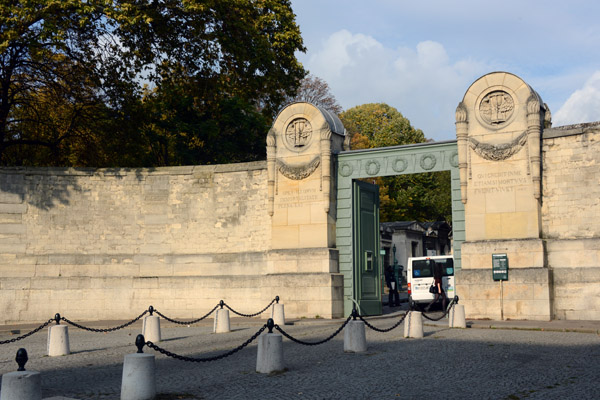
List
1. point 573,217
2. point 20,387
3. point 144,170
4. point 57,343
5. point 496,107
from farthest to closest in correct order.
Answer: point 144,170 → point 496,107 → point 573,217 → point 57,343 → point 20,387

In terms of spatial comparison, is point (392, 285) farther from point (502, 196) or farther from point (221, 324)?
point (221, 324)

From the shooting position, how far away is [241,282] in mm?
21578

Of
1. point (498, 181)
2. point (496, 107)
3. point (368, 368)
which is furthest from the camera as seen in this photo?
point (496, 107)

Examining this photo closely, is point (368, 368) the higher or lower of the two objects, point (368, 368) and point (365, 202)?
the lower

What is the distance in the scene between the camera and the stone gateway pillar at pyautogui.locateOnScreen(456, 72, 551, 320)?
17875mm

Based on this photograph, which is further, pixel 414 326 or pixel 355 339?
pixel 414 326

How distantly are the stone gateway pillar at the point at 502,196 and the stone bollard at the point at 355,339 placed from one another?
7128 mm

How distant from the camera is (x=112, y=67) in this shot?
24.2 meters

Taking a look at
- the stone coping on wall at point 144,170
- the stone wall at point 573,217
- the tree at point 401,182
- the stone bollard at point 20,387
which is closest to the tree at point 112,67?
the stone coping on wall at point 144,170

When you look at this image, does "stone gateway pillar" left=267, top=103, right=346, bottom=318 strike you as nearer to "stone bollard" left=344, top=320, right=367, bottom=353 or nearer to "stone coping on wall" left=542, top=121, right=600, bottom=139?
"stone coping on wall" left=542, top=121, right=600, bottom=139

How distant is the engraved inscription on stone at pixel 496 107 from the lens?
18.9 metres

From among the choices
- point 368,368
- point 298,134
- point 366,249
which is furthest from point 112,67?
point 368,368

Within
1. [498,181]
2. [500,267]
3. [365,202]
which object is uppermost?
[498,181]

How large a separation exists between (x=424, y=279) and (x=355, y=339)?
1308 centimetres
